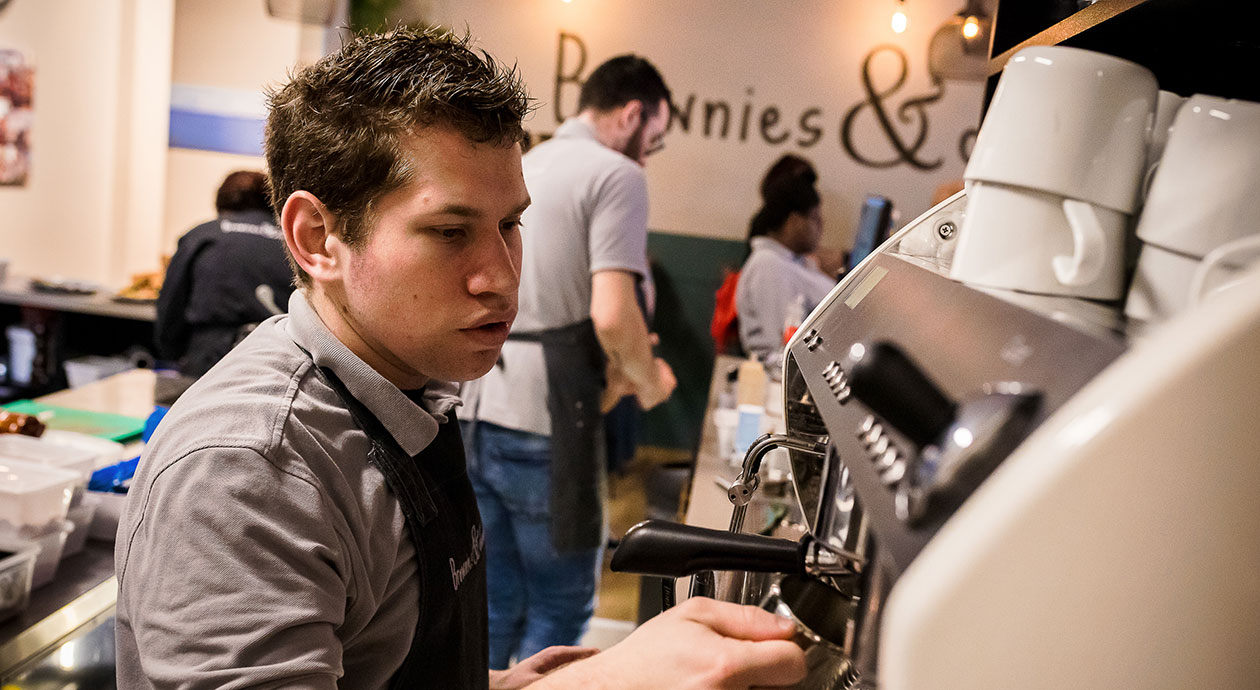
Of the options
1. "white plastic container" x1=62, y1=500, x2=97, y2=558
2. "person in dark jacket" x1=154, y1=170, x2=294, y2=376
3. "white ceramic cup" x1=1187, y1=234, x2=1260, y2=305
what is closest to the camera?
"white ceramic cup" x1=1187, y1=234, x2=1260, y2=305

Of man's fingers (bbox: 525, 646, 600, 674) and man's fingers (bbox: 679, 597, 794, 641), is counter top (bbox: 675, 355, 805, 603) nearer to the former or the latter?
man's fingers (bbox: 525, 646, 600, 674)

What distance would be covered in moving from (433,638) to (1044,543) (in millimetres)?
728

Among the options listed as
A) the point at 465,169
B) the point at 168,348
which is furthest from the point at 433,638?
the point at 168,348

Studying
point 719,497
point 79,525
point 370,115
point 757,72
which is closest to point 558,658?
point 370,115

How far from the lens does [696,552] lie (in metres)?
0.82

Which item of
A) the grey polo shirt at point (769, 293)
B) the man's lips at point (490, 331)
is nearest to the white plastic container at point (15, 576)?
the man's lips at point (490, 331)

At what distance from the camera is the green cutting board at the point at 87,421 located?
2240 millimetres

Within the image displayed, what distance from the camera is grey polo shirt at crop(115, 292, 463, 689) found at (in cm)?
75

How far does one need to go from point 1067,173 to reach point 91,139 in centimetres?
594

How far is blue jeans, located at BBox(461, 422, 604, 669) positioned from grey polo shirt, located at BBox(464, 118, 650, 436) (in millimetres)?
76

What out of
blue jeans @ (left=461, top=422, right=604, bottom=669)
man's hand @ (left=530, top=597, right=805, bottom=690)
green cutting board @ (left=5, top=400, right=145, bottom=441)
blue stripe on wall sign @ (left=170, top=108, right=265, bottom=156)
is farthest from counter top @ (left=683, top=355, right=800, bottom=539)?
blue stripe on wall sign @ (left=170, top=108, right=265, bottom=156)

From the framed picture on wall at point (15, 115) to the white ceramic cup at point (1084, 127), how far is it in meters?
5.91

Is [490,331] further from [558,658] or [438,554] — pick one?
[558,658]

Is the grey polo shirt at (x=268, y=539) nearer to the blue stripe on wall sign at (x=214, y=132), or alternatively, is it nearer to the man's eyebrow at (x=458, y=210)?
the man's eyebrow at (x=458, y=210)
